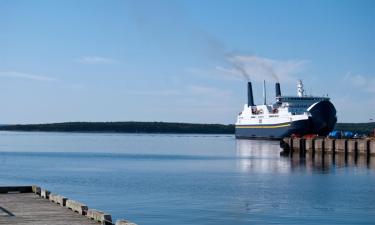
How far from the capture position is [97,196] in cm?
2814

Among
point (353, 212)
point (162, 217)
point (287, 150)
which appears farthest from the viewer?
point (287, 150)

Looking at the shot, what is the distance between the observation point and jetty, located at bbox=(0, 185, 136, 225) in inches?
611

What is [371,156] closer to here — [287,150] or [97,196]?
[287,150]

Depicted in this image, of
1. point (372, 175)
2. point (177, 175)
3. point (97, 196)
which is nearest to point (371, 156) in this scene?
point (372, 175)

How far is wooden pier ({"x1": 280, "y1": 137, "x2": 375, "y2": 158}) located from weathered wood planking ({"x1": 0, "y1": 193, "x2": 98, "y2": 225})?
4973 cm

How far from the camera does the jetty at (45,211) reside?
1552cm

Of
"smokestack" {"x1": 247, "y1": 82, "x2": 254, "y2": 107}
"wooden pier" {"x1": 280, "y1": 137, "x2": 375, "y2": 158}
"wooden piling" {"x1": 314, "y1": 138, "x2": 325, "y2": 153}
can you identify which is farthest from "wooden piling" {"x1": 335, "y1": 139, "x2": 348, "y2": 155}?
"smokestack" {"x1": 247, "y1": 82, "x2": 254, "y2": 107}

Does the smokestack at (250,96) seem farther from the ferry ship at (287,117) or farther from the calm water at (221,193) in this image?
the calm water at (221,193)

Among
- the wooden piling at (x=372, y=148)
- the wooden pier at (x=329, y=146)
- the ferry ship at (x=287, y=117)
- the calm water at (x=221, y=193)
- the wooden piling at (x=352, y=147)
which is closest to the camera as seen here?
the calm water at (x=221, y=193)

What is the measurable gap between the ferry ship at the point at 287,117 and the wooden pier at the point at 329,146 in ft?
50.2

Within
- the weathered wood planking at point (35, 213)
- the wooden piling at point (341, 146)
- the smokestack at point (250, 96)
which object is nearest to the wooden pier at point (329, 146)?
the wooden piling at point (341, 146)

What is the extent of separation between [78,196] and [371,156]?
42.6 m

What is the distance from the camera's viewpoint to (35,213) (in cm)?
1702

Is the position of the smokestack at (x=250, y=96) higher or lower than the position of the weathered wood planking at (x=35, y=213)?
higher
